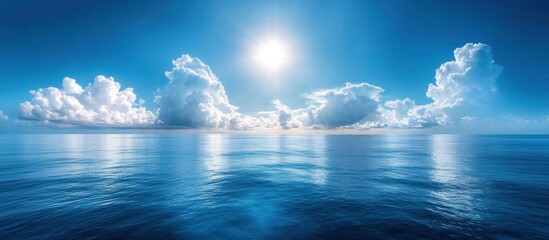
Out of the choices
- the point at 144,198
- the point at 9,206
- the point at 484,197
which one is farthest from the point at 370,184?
the point at 9,206

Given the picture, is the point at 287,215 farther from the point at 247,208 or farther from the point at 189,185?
the point at 189,185

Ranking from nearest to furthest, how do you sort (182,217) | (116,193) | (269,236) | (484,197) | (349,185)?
(269,236)
(182,217)
(484,197)
(116,193)
(349,185)

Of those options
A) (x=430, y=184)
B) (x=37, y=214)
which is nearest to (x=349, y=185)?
(x=430, y=184)

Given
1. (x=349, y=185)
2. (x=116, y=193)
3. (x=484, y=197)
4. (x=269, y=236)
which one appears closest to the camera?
(x=269, y=236)

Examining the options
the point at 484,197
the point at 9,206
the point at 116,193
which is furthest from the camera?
the point at 116,193

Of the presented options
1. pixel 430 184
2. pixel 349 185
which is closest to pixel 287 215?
pixel 349 185

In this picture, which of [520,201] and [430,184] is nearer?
[520,201]

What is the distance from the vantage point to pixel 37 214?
21.0 m

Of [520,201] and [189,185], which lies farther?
[189,185]

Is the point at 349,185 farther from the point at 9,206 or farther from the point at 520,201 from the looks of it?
the point at 9,206

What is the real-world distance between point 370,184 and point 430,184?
8.60 m

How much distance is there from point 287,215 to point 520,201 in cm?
2559

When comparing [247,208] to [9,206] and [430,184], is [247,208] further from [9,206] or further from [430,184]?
[430,184]

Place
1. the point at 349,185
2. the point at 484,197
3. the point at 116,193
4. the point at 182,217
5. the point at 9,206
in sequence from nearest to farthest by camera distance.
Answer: the point at 182,217 < the point at 9,206 < the point at 484,197 < the point at 116,193 < the point at 349,185
